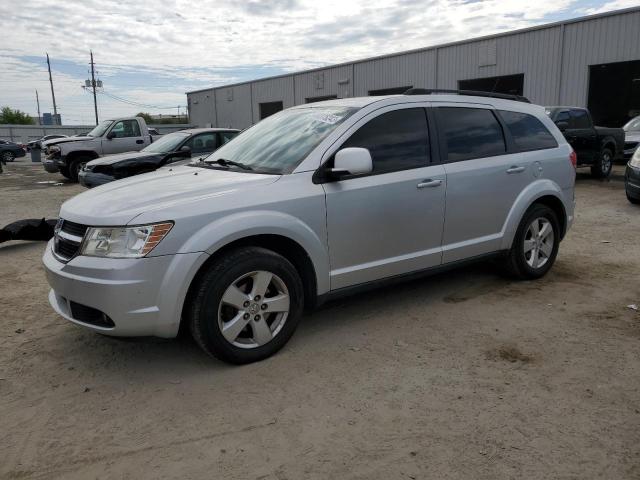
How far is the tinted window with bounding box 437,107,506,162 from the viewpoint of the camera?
4457mm

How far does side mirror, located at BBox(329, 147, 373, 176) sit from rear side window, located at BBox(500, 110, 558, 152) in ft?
6.53

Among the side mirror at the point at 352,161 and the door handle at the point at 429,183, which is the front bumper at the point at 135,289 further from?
the door handle at the point at 429,183

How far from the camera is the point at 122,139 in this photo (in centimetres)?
1487

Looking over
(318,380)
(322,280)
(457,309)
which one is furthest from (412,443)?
(457,309)

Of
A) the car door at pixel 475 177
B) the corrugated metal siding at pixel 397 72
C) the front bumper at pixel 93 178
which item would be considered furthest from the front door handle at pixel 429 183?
the corrugated metal siding at pixel 397 72

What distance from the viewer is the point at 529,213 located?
5.01 meters

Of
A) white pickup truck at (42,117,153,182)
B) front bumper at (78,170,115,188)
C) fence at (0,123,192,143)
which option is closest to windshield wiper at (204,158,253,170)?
front bumper at (78,170,115,188)

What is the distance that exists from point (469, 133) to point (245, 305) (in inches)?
98.9

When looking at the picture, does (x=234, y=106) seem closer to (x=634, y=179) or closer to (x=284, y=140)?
(x=634, y=179)

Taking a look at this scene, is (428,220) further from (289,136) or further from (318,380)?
(318,380)

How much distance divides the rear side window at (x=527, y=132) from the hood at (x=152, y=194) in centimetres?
254

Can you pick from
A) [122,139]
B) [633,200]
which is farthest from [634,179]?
[122,139]

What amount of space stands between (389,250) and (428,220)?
1.47 ft

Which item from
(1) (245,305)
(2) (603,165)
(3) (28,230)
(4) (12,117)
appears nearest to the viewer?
(1) (245,305)
